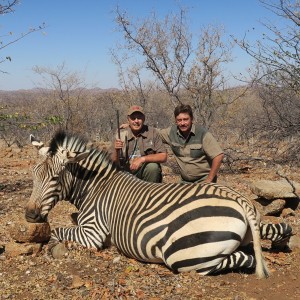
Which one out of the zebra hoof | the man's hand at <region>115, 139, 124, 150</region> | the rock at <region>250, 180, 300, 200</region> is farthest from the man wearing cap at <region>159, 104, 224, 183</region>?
the zebra hoof

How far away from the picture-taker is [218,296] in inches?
118

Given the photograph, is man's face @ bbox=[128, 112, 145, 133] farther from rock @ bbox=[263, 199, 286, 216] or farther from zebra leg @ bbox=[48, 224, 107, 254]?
rock @ bbox=[263, 199, 286, 216]

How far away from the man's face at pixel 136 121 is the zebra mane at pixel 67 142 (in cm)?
81

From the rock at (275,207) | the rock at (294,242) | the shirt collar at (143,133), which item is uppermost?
the shirt collar at (143,133)

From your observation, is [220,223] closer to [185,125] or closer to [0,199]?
[185,125]

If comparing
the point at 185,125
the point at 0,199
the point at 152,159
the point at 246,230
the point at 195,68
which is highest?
the point at 195,68

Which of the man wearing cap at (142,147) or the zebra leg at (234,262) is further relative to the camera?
the man wearing cap at (142,147)

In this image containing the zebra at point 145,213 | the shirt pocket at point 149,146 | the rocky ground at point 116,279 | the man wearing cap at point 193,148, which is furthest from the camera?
the shirt pocket at point 149,146

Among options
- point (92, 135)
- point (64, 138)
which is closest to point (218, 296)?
point (64, 138)

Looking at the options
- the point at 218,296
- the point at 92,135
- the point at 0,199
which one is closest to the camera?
the point at 218,296

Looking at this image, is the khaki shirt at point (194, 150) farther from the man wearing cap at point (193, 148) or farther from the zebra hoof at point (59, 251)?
the zebra hoof at point (59, 251)

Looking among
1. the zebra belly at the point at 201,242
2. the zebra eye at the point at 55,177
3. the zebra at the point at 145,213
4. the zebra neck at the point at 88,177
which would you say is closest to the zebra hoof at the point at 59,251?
the zebra at the point at 145,213

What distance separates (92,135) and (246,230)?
70.0 feet

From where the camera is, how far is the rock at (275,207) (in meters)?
5.44
